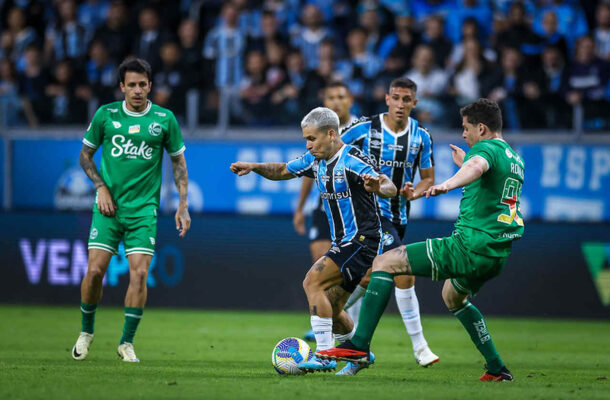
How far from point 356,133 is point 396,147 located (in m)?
0.40

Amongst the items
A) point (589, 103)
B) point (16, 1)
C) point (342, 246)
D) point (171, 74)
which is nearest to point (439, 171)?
point (589, 103)

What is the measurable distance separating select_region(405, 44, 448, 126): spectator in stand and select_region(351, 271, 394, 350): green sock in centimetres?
746

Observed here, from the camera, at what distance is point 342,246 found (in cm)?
728

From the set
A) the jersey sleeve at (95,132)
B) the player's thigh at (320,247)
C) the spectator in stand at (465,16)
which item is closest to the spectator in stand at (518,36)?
the spectator in stand at (465,16)

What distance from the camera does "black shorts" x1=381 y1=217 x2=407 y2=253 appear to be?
8.21 metres

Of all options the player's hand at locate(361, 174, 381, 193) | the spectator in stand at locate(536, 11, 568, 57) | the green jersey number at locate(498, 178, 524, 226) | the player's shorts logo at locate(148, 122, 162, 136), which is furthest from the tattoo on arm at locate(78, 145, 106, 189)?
the spectator in stand at locate(536, 11, 568, 57)

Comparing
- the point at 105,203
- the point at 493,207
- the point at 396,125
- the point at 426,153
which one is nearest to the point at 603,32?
the point at 426,153

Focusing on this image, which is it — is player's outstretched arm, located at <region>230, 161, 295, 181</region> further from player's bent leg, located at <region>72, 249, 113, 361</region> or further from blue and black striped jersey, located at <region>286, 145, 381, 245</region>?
player's bent leg, located at <region>72, 249, 113, 361</region>

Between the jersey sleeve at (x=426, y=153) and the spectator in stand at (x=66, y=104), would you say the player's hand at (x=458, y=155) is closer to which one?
the jersey sleeve at (x=426, y=153)

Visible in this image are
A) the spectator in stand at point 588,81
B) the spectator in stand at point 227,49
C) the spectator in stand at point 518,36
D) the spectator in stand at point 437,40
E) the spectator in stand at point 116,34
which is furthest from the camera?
the spectator in stand at point 116,34

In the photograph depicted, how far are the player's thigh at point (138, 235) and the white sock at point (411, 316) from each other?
89.1 inches

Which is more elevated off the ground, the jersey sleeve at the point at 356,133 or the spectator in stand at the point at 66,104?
the jersey sleeve at the point at 356,133

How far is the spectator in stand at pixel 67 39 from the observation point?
16.9 m

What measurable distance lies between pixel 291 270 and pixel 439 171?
2659 millimetres
